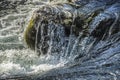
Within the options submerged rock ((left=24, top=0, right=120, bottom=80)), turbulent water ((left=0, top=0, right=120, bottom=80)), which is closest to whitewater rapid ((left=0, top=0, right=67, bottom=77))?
turbulent water ((left=0, top=0, right=120, bottom=80))

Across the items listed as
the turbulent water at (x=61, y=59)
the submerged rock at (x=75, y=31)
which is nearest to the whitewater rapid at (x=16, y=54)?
the turbulent water at (x=61, y=59)

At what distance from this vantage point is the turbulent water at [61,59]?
678 centimetres

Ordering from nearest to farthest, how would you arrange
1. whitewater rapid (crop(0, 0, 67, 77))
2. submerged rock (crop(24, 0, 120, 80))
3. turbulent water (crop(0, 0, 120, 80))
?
turbulent water (crop(0, 0, 120, 80)) → whitewater rapid (crop(0, 0, 67, 77)) → submerged rock (crop(24, 0, 120, 80))

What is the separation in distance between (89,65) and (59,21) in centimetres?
211

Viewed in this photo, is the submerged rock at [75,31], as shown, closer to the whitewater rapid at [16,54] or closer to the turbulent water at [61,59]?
the turbulent water at [61,59]

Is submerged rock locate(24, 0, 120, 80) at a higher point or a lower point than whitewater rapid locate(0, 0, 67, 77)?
higher

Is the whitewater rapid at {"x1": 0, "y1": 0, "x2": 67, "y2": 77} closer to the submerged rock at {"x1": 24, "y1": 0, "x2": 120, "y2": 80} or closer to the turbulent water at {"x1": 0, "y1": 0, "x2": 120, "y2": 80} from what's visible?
the turbulent water at {"x1": 0, "y1": 0, "x2": 120, "y2": 80}

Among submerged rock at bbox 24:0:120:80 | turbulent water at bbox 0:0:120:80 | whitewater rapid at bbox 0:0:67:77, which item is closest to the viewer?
turbulent water at bbox 0:0:120:80

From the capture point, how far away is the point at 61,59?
8.12 meters

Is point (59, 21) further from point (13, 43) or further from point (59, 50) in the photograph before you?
point (13, 43)

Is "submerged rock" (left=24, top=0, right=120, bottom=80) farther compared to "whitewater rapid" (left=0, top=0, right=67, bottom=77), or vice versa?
"submerged rock" (left=24, top=0, right=120, bottom=80)

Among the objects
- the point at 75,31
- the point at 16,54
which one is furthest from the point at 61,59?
the point at 16,54

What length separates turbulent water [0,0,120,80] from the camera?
678cm

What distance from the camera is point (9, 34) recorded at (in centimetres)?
1084
